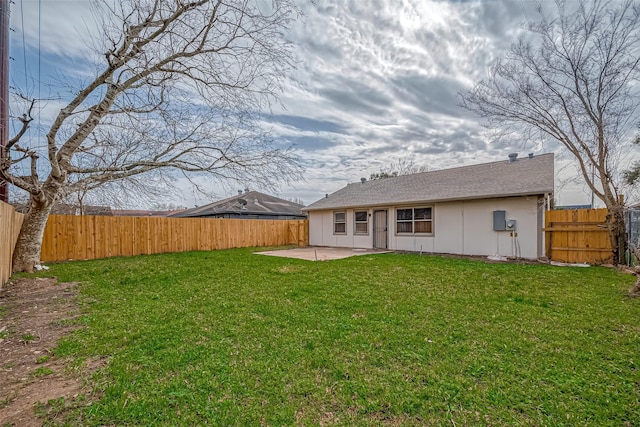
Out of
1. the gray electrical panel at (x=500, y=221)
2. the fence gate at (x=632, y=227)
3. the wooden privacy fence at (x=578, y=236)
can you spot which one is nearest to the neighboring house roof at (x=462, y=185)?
the gray electrical panel at (x=500, y=221)

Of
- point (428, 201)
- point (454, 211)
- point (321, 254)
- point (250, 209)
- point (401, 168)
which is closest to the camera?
point (454, 211)

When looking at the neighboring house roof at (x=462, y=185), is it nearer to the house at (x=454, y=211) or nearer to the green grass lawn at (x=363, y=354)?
the house at (x=454, y=211)

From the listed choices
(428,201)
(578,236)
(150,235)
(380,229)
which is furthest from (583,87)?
(150,235)

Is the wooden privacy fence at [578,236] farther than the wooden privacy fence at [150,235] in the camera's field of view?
No

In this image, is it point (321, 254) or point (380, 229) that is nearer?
point (321, 254)

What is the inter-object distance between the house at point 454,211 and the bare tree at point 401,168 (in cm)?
1188

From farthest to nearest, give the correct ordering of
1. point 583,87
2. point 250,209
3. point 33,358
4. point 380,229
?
1. point 250,209
2. point 380,229
3. point 583,87
4. point 33,358

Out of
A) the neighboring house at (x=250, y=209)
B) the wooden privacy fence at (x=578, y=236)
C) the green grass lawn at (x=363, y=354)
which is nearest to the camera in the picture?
the green grass lawn at (x=363, y=354)

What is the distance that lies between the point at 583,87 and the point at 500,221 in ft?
13.8

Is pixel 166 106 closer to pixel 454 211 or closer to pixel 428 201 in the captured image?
pixel 428 201

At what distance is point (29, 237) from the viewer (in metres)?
7.36

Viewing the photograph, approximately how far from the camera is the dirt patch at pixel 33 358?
83.7 inches

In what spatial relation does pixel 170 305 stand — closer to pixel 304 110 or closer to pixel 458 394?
pixel 458 394

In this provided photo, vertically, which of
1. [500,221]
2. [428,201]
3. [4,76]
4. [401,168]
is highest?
[401,168]
